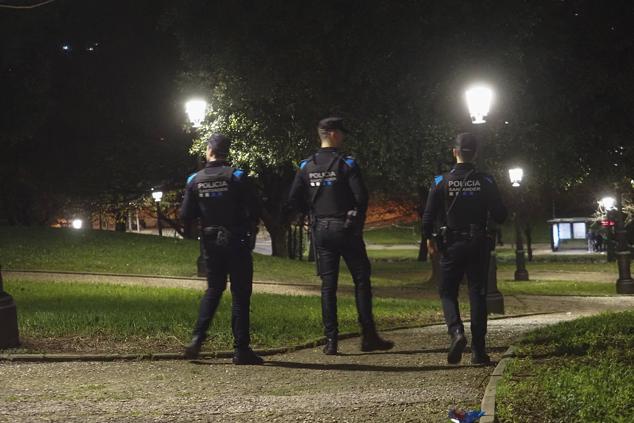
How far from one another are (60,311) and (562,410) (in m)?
8.20

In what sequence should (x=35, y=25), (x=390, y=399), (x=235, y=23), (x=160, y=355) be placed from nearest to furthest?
(x=390, y=399), (x=160, y=355), (x=235, y=23), (x=35, y=25)

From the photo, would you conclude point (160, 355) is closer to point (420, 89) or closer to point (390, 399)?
point (390, 399)

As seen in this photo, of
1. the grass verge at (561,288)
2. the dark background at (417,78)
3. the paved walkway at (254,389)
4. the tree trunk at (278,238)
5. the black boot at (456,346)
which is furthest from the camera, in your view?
the tree trunk at (278,238)

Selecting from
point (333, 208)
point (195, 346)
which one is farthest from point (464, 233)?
point (195, 346)

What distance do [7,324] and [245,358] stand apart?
246 cm

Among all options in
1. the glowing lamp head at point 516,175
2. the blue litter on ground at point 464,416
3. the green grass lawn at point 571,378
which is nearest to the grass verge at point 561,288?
the glowing lamp head at point 516,175

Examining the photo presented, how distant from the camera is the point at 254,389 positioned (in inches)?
275

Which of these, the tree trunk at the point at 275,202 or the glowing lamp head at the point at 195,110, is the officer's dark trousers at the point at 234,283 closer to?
the glowing lamp head at the point at 195,110

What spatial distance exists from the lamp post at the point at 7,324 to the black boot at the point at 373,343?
10.6 ft

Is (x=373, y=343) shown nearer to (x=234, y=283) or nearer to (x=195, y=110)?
(x=234, y=283)

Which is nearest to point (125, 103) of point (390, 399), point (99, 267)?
point (99, 267)

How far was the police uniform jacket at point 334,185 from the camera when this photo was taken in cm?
834

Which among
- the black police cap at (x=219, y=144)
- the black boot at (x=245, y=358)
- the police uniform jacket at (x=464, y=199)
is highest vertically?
the black police cap at (x=219, y=144)

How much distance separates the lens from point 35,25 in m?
34.7
